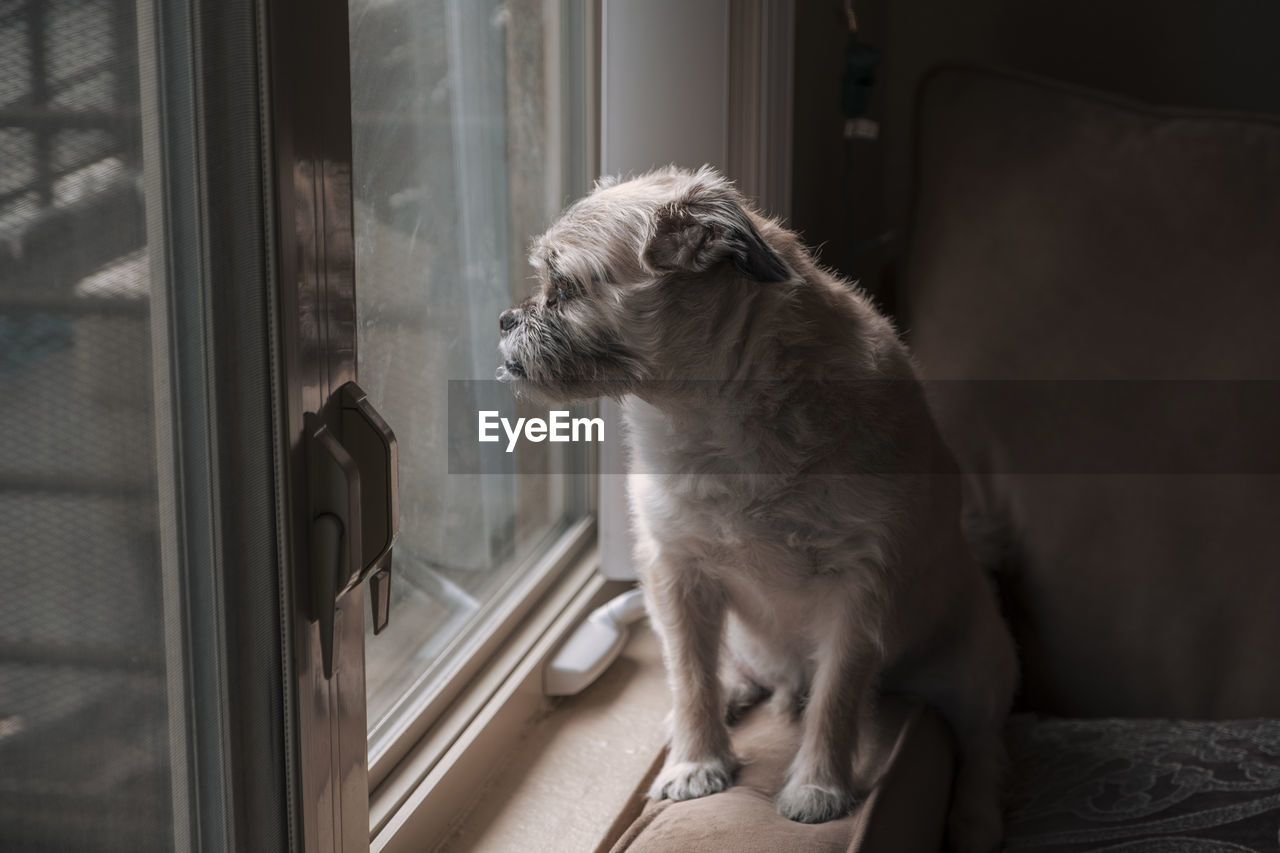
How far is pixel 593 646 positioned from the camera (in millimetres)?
1554

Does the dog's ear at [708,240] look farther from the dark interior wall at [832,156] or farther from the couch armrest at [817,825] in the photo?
the dark interior wall at [832,156]

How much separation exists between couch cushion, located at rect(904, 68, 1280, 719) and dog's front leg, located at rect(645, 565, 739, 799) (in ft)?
1.96

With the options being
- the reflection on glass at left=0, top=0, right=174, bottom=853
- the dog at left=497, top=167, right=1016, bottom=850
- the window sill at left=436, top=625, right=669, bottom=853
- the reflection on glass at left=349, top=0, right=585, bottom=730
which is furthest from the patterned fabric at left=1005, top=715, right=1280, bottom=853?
the reflection on glass at left=0, top=0, right=174, bottom=853

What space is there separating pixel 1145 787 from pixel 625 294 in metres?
0.92

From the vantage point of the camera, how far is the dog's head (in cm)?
100

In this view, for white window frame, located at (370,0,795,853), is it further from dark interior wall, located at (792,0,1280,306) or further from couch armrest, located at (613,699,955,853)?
dark interior wall, located at (792,0,1280,306)

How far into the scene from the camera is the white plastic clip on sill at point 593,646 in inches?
59.4

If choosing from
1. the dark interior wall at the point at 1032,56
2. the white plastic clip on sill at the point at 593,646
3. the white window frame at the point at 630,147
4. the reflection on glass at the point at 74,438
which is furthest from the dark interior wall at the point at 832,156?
the reflection on glass at the point at 74,438

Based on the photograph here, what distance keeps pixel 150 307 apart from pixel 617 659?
3.65ft

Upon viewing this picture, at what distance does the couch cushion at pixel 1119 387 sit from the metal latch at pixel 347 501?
3.43ft

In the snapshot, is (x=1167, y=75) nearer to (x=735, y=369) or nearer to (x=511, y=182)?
(x=511, y=182)

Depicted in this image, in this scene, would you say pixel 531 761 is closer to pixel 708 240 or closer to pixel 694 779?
pixel 694 779

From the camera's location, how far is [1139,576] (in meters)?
1.57

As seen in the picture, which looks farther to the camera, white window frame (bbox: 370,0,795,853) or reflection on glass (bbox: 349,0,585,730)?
white window frame (bbox: 370,0,795,853)
